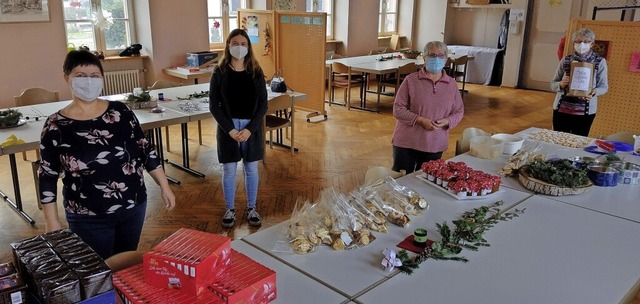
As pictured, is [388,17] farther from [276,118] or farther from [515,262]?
[515,262]

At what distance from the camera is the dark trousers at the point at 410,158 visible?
3727 mm

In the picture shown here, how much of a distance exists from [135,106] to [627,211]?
408 cm

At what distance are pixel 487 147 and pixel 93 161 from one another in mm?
2490

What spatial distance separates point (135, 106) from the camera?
4.93 metres

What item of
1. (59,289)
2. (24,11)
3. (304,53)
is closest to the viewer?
(59,289)

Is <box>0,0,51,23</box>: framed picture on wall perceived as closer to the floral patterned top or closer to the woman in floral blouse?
the woman in floral blouse

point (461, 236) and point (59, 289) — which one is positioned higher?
Answer: point (59, 289)

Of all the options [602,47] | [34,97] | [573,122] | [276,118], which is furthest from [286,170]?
[602,47]

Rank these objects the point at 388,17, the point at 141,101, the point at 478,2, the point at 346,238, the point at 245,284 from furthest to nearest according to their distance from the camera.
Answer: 1. the point at 388,17
2. the point at 478,2
3. the point at 141,101
4. the point at 346,238
5. the point at 245,284

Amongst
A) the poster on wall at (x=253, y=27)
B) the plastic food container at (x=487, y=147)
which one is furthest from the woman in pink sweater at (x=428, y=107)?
the poster on wall at (x=253, y=27)

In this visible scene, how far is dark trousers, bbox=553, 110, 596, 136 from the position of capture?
475 centimetres

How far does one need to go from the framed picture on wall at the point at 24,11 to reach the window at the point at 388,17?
24.3 feet

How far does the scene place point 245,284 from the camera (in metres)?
1.70

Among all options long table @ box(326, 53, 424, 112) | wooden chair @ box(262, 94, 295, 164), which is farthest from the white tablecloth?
wooden chair @ box(262, 94, 295, 164)
